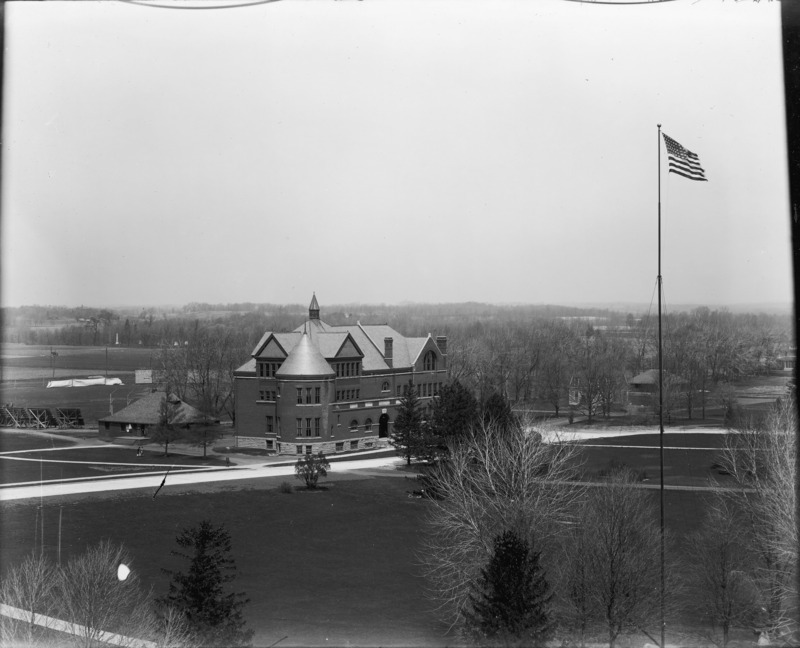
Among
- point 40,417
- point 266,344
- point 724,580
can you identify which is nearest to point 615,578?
point 724,580

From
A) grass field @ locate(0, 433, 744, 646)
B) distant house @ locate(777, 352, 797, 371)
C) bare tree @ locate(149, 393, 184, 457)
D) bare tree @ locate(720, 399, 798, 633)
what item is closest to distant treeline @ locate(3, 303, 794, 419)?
distant house @ locate(777, 352, 797, 371)

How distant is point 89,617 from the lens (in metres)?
15.8

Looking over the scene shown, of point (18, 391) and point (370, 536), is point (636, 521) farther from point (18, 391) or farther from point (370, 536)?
point (18, 391)

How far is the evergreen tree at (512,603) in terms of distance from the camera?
16047 mm

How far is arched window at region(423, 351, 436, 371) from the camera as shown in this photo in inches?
2196

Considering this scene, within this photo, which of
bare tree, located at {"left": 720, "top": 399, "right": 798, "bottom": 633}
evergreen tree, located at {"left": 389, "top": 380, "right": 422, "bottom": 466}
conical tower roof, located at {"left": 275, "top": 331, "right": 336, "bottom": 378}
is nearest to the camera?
bare tree, located at {"left": 720, "top": 399, "right": 798, "bottom": 633}

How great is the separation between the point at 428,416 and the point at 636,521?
22.8m

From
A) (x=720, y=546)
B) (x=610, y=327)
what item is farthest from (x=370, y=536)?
(x=610, y=327)

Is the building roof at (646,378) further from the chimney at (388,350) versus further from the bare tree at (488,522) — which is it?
the bare tree at (488,522)

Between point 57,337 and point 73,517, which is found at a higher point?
point 57,337

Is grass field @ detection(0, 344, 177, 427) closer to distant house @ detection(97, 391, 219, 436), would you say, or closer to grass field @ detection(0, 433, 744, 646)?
distant house @ detection(97, 391, 219, 436)

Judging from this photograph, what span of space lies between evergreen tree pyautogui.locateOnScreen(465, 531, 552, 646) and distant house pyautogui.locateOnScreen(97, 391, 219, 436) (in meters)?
34.6

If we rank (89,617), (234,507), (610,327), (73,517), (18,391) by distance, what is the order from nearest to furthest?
(89,617) < (73,517) < (234,507) < (18,391) < (610,327)

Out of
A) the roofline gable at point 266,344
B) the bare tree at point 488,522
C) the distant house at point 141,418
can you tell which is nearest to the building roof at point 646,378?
the roofline gable at point 266,344
